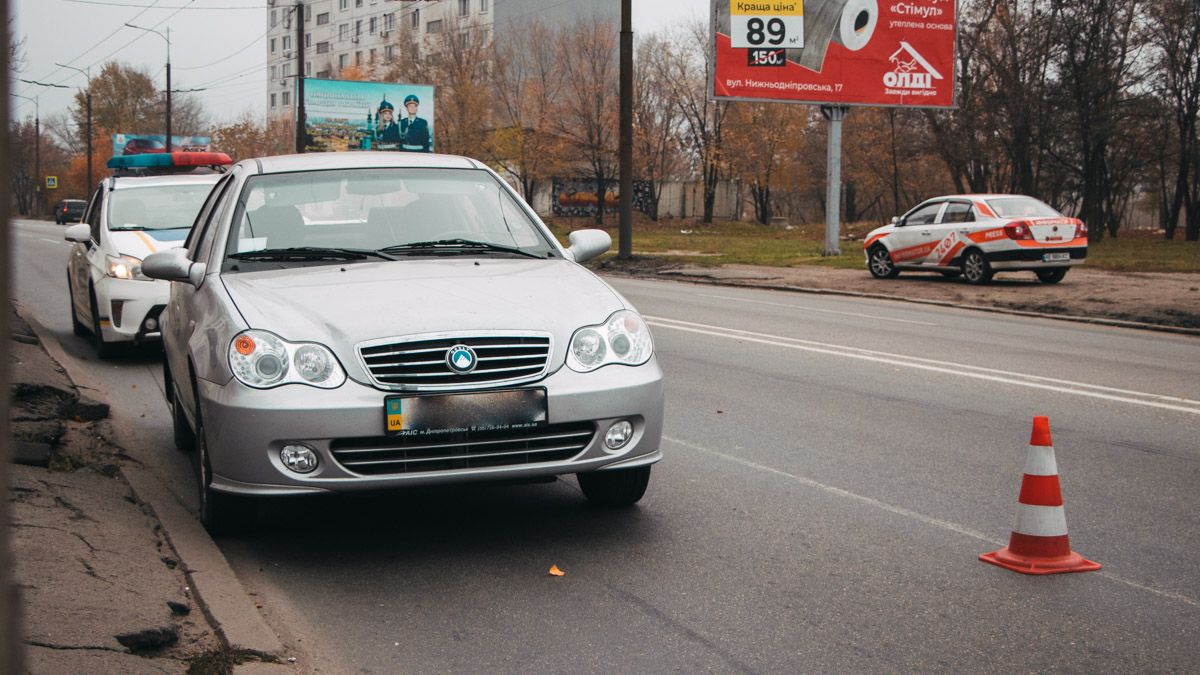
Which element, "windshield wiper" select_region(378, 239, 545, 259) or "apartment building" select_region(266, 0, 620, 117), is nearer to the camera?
"windshield wiper" select_region(378, 239, 545, 259)

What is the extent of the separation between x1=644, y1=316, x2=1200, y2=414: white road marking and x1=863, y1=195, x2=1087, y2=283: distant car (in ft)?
29.0

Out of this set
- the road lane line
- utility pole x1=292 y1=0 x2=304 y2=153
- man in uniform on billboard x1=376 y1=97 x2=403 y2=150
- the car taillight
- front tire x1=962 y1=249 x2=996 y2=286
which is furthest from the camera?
man in uniform on billboard x1=376 y1=97 x2=403 y2=150

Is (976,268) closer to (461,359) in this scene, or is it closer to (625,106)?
(625,106)

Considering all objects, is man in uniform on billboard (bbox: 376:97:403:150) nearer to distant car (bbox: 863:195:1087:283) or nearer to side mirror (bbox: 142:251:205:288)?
distant car (bbox: 863:195:1087:283)

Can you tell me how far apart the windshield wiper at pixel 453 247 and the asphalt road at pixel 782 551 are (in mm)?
1208

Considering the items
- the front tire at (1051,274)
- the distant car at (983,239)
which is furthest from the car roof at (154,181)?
the front tire at (1051,274)

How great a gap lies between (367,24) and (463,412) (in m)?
108

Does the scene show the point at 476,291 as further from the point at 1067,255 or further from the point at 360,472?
the point at 1067,255

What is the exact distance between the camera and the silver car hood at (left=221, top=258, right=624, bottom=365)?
199 inches

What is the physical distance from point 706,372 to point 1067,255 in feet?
42.4

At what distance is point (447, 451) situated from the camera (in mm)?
5016

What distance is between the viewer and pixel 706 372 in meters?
10.9

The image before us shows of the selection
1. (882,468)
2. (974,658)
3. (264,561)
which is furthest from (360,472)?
(882,468)

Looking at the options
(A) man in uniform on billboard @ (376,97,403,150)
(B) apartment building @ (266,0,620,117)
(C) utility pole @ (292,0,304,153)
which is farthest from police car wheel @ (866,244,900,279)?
(B) apartment building @ (266,0,620,117)
